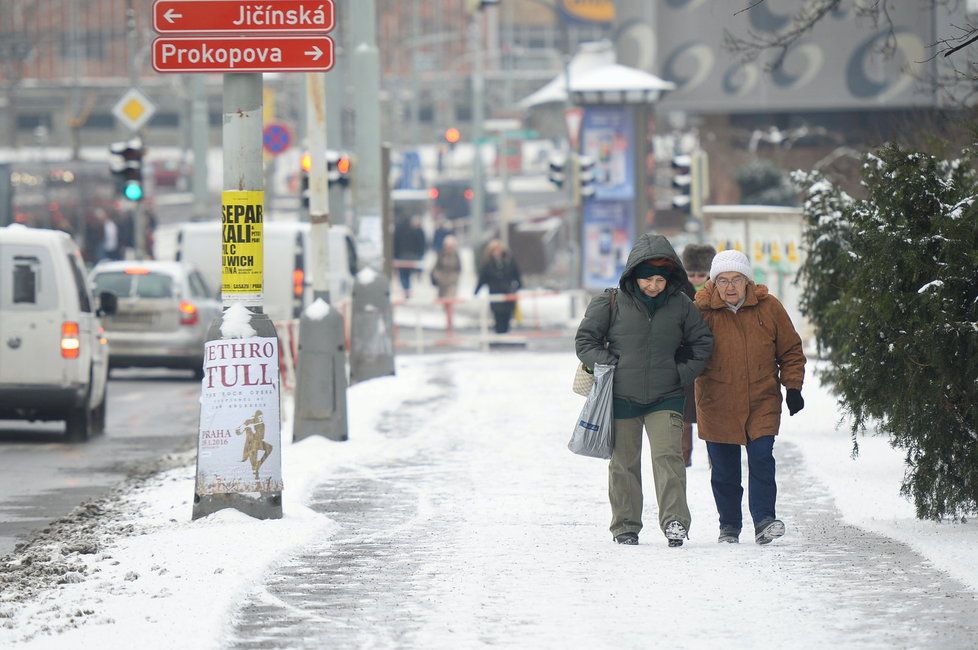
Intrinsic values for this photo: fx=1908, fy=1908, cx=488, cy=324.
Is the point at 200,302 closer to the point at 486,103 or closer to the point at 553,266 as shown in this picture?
the point at 553,266

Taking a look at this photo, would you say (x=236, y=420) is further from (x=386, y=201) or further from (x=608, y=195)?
(x=608, y=195)

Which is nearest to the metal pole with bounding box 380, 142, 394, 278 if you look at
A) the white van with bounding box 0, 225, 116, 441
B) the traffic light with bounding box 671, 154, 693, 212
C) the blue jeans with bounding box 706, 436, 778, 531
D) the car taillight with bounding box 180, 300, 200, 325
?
the car taillight with bounding box 180, 300, 200, 325

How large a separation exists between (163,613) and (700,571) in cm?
251

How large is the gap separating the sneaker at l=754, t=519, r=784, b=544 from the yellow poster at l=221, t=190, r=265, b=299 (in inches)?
120

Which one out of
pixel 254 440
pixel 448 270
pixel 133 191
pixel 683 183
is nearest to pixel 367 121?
pixel 133 191

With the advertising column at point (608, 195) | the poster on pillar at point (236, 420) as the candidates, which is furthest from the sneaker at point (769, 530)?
the advertising column at point (608, 195)

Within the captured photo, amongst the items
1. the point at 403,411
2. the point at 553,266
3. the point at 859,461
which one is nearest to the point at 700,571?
the point at 859,461

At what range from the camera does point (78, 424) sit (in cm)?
1680

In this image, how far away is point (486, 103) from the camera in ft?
331

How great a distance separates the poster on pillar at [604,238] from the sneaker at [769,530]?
90.1 feet

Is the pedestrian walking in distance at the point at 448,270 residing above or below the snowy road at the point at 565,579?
above

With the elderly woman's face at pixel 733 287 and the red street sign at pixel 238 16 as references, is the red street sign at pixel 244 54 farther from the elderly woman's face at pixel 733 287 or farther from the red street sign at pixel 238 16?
the elderly woman's face at pixel 733 287

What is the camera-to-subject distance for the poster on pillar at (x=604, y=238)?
3726 centimetres

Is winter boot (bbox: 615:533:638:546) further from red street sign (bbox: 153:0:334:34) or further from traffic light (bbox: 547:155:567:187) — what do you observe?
traffic light (bbox: 547:155:567:187)
